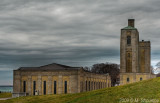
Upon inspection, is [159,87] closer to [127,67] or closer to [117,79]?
[127,67]

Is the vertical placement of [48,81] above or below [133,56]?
below

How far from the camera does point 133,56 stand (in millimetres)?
114500

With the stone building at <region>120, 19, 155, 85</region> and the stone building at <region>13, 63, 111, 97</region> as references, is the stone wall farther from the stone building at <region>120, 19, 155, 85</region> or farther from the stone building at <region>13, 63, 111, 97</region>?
the stone building at <region>120, 19, 155, 85</region>

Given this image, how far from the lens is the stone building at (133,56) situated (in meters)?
111

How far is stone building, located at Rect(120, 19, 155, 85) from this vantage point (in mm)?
110875

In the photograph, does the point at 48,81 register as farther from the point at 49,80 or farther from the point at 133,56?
the point at 133,56

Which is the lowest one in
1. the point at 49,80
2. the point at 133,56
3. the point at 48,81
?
the point at 48,81

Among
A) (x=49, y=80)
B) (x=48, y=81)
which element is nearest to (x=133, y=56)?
(x=49, y=80)

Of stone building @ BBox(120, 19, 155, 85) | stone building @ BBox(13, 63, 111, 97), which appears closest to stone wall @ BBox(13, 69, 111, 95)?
stone building @ BBox(13, 63, 111, 97)

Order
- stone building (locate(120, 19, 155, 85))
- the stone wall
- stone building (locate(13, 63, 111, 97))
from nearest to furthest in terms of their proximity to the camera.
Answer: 1. the stone wall
2. stone building (locate(13, 63, 111, 97))
3. stone building (locate(120, 19, 155, 85))

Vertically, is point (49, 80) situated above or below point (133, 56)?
below

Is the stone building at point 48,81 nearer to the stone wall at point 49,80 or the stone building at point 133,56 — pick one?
the stone wall at point 49,80

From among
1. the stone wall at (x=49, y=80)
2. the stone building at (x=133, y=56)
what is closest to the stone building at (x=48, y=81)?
the stone wall at (x=49, y=80)

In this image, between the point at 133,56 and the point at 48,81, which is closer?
the point at 48,81
